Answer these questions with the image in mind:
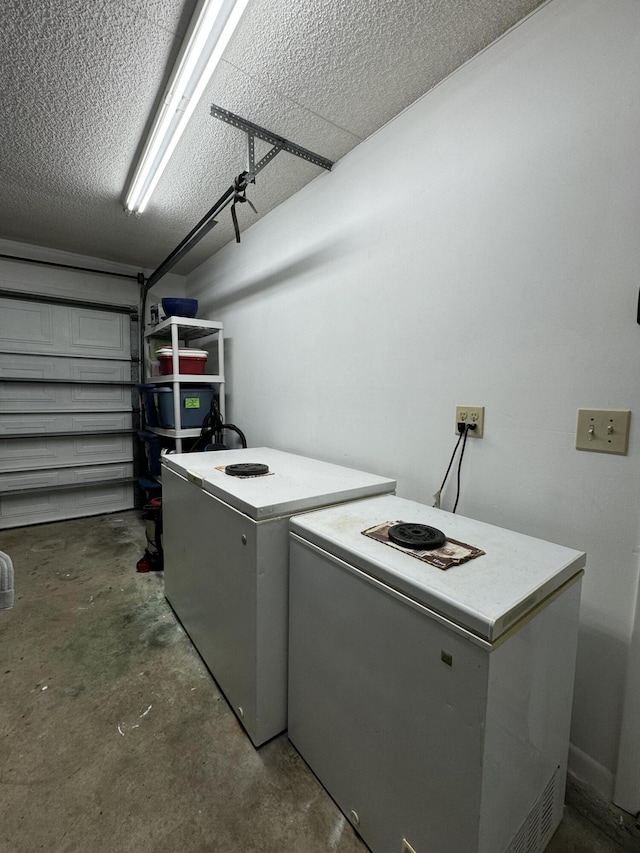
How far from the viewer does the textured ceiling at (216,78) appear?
1218 millimetres

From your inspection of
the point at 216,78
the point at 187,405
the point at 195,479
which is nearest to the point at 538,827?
the point at 195,479

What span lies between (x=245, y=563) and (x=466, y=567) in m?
0.72

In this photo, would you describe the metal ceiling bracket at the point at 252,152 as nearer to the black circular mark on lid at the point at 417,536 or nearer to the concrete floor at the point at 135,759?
the black circular mark on lid at the point at 417,536

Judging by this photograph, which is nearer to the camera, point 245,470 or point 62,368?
point 245,470

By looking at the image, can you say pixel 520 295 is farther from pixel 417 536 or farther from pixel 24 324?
pixel 24 324

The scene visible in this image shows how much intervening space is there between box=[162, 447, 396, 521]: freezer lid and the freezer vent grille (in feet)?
3.03

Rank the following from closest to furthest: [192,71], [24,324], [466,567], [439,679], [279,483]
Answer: [439,679] < [466,567] < [192,71] < [279,483] < [24,324]

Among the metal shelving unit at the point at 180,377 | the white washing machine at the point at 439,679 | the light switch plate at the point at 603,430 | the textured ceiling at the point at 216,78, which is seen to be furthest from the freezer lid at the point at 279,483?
the textured ceiling at the point at 216,78

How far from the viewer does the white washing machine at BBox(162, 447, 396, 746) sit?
1.20m

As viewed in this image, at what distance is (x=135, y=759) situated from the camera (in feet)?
4.11

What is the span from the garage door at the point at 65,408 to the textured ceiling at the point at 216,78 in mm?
1337

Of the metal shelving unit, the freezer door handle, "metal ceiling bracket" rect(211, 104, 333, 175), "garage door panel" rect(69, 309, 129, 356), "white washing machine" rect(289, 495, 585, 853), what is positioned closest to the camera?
"white washing machine" rect(289, 495, 585, 853)

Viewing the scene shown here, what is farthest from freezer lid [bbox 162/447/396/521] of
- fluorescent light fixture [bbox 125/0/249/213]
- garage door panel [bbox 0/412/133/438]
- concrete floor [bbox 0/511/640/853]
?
garage door panel [bbox 0/412/133/438]

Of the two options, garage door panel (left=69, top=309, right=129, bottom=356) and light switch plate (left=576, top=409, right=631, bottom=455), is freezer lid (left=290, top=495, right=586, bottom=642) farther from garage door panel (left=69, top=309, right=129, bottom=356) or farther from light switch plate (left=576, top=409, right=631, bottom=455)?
garage door panel (left=69, top=309, right=129, bottom=356)
